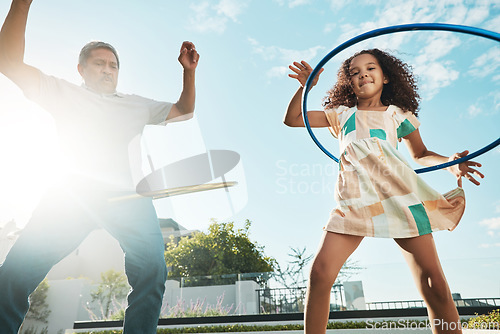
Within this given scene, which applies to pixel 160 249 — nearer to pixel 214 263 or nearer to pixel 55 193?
pixel 55 193

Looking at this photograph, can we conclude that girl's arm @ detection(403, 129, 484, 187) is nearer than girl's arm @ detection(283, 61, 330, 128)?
Yes

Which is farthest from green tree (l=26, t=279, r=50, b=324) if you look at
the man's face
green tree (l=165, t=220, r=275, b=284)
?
the man's face

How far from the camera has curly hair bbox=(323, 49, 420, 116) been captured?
7.25 ft

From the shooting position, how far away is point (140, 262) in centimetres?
156

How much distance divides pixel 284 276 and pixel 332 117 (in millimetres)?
9419

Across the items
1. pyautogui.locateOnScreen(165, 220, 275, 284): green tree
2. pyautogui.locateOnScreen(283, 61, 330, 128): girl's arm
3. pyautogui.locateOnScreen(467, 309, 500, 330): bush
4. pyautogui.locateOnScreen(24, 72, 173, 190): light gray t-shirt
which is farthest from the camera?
pyautogui.locateOnScreen(165, 220, 275, 284): green tree

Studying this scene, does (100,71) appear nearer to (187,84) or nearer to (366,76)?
(187,84)

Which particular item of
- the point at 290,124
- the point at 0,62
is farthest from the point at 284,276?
the point at 0,62

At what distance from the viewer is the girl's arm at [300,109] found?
2.16 metres

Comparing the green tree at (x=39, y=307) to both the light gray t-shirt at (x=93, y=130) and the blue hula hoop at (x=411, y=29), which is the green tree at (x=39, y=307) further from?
A: the blue hula hoop at (x=411, y=29)

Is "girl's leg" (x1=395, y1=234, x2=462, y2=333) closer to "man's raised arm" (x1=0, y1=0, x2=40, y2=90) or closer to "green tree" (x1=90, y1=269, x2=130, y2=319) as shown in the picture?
"man's raised arm" (x1=0, y1=0, x2=40, y2=90)

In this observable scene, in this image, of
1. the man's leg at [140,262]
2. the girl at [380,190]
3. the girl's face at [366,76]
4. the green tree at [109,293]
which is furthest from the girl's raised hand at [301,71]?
the green tree at [109,293]

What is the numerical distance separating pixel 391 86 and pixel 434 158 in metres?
0.53

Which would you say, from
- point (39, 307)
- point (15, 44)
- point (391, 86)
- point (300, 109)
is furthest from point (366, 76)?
point (39, 307)
